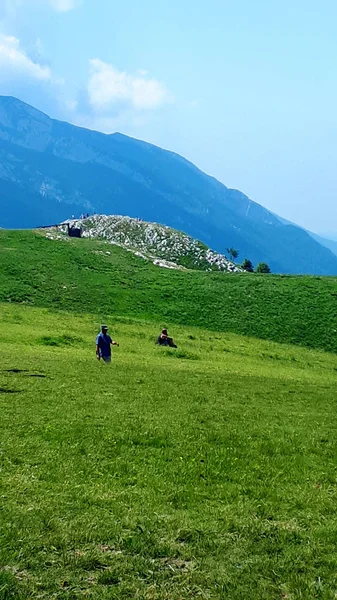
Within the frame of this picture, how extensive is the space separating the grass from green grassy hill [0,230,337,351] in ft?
111

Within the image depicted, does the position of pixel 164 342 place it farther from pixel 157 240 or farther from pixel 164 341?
pixel 157 240

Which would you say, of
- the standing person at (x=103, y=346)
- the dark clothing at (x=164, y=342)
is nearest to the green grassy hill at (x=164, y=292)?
the dark clothing at (x=164, y=342)

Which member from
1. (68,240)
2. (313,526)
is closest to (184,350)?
(313,526)

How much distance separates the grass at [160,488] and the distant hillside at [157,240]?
90265 millimetres

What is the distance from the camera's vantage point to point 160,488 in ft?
43.8

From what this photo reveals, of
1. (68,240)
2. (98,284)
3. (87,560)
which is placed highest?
(68,240)

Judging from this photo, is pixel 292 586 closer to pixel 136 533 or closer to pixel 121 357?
pixel 136 533

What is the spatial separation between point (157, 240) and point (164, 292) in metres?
90.6

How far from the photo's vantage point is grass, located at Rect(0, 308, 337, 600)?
30.7ft

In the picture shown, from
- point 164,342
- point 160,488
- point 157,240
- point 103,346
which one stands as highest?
point 157,240

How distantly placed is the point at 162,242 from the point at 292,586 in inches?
5862

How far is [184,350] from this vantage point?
43.2 m

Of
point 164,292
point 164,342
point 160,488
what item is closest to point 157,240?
point 164,292

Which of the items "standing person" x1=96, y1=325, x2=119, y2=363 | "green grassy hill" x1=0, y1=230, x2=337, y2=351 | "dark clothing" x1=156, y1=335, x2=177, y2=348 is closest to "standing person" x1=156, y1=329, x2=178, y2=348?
"dark clothing" x1=156, y1=335, x2=177, y2=348
